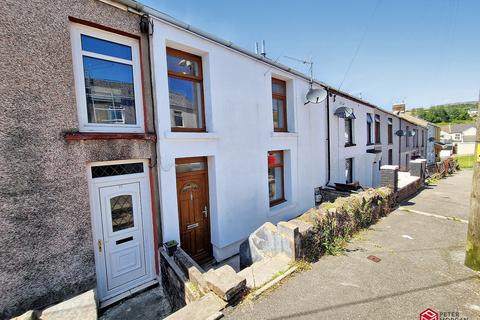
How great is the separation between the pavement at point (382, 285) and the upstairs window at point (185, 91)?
4.01 metres

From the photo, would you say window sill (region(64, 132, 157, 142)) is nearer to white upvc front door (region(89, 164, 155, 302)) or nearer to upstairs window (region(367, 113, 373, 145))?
white upvc front door (region(89, 164, 155, 302))

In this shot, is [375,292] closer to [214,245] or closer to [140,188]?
[214,245]

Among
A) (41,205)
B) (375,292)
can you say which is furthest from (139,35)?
(375,292)

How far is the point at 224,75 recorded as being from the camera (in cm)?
588

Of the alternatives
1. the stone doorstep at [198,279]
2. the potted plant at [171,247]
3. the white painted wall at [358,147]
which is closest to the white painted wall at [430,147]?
the white painted wall at [358,147]

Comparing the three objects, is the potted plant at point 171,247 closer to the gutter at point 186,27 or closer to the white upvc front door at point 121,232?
the white upvc front door at point 121,232

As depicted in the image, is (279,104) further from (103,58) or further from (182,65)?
(103,58)

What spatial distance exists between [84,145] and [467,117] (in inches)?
4455

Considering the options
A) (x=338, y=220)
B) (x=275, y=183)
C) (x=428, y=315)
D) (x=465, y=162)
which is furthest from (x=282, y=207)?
(x=465, y=162)

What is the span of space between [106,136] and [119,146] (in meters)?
0.29

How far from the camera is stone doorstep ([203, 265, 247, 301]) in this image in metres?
3.12

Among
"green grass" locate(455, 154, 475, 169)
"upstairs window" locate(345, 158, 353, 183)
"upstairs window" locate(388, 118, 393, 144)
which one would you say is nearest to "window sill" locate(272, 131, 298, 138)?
"upstairs window" locate(345, 158, 353, 183)

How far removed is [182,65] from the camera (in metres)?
5.50

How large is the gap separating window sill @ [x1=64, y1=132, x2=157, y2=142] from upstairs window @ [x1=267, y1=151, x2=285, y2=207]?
13.2ft
